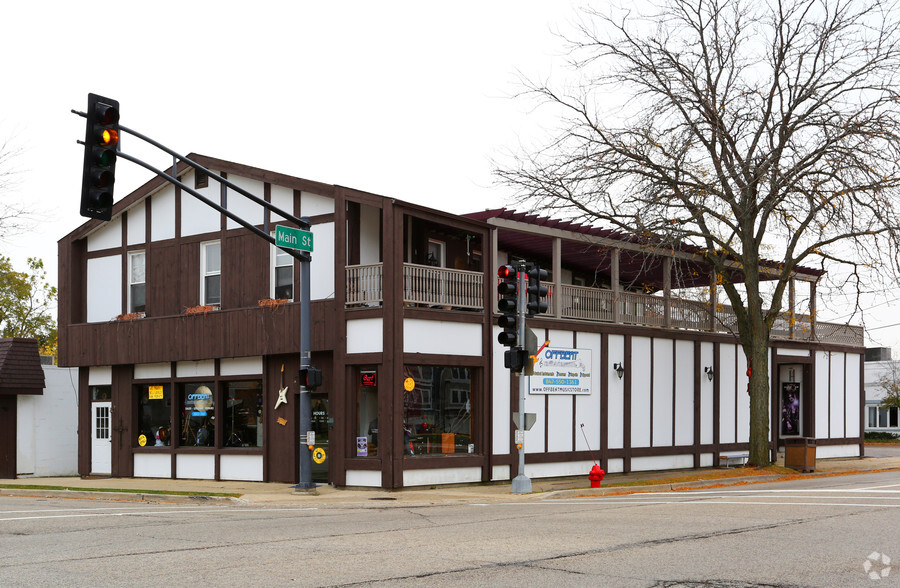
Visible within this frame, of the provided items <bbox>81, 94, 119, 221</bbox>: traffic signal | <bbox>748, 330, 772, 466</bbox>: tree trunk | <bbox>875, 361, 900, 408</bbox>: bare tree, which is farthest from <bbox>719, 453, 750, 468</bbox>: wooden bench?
<bbox>875, 361, 900, 408</bbox>: bare tree

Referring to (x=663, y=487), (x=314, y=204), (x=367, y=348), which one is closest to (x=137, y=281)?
(x=314, y=204)

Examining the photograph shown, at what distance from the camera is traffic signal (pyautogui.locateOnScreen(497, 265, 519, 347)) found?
20219 mm

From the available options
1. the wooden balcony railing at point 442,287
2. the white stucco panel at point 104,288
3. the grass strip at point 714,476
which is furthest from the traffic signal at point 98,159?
the white stucco panel at point 104,288

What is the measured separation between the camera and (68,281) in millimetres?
28828

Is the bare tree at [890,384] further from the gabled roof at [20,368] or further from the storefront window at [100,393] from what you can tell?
the gabled roof at [20,368]

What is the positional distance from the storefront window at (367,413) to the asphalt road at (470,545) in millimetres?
4782

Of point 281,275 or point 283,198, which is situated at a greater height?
point 283,198

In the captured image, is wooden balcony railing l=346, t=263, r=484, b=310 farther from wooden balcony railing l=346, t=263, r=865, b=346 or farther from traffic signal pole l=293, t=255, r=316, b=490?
traffic signal pole l=293, t=255, r=316, b=490

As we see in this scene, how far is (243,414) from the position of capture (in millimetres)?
25484

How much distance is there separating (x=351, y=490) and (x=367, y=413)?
70.7 inches

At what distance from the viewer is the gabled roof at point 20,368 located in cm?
2942

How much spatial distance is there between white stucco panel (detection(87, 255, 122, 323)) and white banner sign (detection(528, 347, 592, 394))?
12100 mm

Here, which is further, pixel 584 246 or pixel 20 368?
pixel 20 368

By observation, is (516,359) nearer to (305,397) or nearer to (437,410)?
(437,410)
